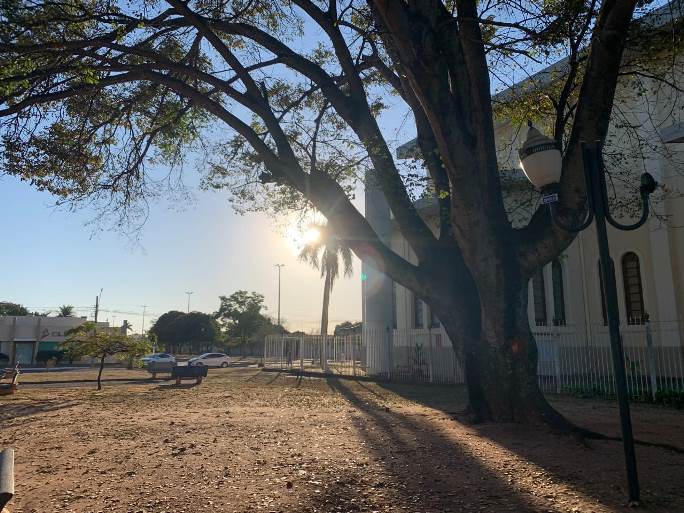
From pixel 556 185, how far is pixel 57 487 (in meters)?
5.89

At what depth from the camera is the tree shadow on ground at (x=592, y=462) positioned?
14.5ft

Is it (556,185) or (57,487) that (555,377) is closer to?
(556,185)

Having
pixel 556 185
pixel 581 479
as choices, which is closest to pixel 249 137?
pixel 556 185

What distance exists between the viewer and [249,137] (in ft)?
29.9

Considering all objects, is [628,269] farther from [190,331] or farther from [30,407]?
[190,331]

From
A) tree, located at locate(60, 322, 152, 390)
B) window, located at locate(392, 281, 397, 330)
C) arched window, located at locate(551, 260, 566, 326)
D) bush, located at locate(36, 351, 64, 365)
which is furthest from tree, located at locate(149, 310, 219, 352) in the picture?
arched window, located at locate(551, 260, 566, 326)

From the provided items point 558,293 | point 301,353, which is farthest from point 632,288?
point 301,353

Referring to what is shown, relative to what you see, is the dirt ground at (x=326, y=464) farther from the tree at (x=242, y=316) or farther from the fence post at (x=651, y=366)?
the tree at (x=242, y=316)

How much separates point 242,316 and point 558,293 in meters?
52.7

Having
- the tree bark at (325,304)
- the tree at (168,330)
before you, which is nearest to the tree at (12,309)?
the tree at (168,330)

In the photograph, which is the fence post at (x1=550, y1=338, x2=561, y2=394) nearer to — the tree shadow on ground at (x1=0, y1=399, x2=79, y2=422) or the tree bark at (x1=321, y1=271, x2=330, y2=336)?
the tree shadow on ground at (x1=0, y1=399, x2=79, y2=422)

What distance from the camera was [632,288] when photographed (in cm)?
1719

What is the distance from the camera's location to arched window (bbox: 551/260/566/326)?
18.9m

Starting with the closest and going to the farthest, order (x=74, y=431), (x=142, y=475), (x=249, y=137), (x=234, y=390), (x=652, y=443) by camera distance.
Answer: (x=142, y=475) → (x=652, y=443) → (x=74, y=431) → (x=249, y=137) → (x=234, y=390)
